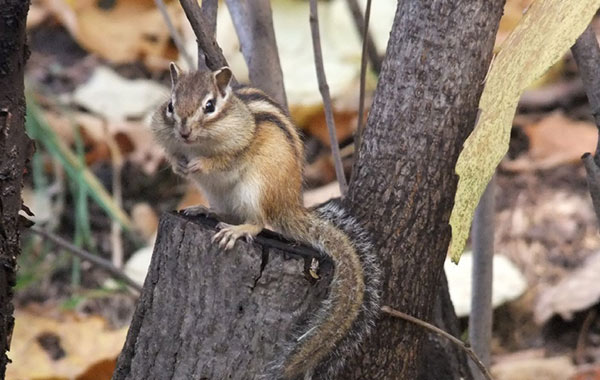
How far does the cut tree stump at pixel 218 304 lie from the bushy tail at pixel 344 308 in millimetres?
35

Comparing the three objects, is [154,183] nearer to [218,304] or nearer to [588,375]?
[588,375]

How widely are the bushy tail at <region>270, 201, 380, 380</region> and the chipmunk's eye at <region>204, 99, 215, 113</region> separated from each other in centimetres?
54

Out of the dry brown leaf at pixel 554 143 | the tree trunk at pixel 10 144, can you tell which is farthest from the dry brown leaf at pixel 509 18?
the tree trunk at pixel 10 144

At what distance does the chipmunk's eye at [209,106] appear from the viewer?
251 centimetres

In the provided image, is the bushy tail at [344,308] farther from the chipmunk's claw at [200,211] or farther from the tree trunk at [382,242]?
the chipmunk's claw at [200,211]

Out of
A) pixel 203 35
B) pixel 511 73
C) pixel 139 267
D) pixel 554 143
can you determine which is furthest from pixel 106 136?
pixel 511 73

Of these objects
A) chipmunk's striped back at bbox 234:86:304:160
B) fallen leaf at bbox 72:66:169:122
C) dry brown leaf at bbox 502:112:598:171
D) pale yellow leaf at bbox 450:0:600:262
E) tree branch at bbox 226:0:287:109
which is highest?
fallen leaf at bbox 72:66:169:122

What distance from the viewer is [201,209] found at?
8.43ft

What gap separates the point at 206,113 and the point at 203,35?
0.28m

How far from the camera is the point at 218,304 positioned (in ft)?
6.72

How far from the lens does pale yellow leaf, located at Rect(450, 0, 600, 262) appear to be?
1.23 meters

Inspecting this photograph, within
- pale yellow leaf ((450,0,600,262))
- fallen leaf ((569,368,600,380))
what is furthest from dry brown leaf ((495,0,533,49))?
pale yellow leaf ((450,0,600,262))

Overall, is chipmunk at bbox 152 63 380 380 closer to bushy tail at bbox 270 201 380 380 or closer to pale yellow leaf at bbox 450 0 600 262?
bushy tail at bbox 270 201 380 380

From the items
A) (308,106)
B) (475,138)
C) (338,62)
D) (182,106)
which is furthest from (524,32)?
(338,62)
